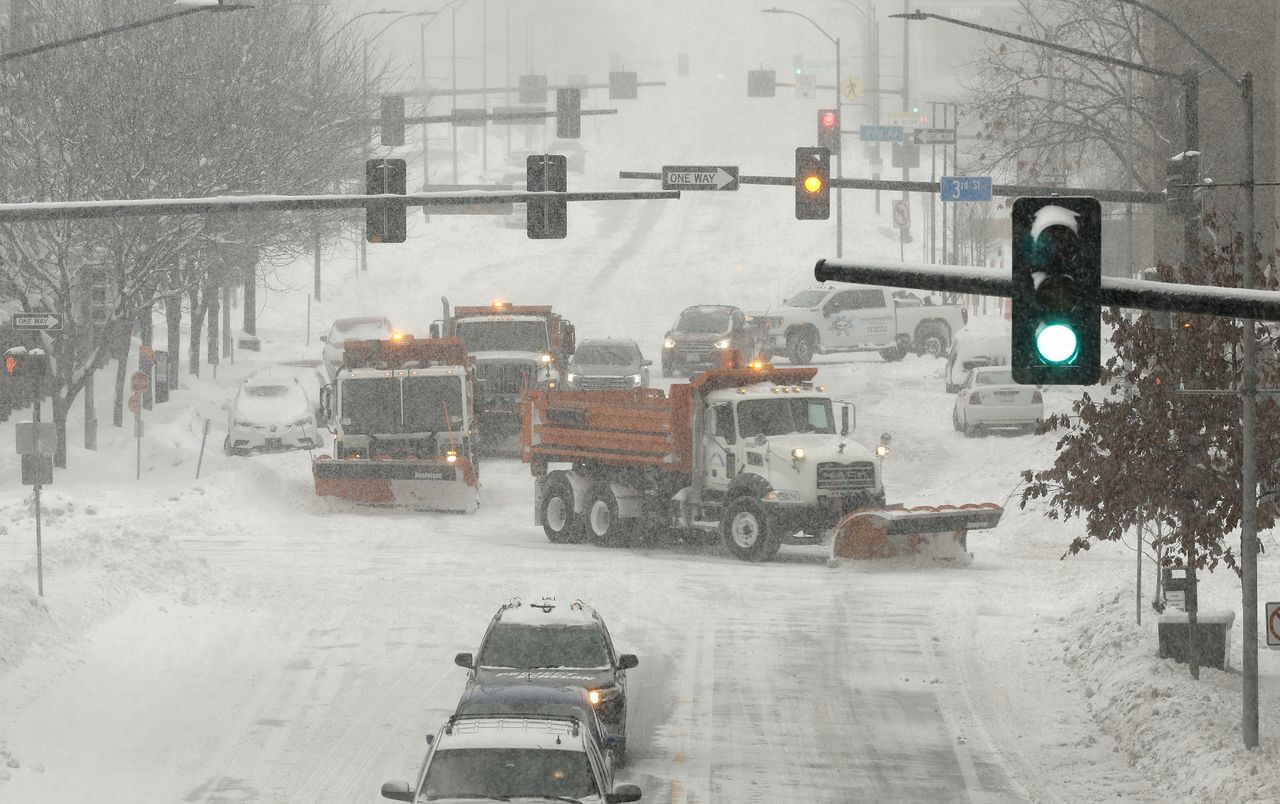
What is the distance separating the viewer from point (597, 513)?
29.1 m

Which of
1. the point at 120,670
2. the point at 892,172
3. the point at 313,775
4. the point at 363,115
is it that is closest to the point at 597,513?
the point at 120,670

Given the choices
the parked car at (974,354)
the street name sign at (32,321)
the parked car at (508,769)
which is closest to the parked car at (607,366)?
the parked car at (974,354)

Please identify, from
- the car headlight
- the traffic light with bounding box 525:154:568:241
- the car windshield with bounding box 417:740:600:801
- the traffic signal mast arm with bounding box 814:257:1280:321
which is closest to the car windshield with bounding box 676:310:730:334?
the traffic light with bounding box 525:154:568:241

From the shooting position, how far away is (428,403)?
109ft

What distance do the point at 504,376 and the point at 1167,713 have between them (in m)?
23.2

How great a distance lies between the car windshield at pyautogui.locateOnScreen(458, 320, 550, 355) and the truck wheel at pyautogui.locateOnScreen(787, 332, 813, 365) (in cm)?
1261

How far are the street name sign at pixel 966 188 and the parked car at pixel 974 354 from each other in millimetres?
17156

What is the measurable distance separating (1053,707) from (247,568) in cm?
1261

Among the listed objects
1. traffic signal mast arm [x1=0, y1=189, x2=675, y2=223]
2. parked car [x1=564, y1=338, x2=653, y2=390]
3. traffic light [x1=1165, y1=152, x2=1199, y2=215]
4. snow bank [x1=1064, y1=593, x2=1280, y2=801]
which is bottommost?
snow bank [x1=1064, y1=593, x2=1280, y2=801]

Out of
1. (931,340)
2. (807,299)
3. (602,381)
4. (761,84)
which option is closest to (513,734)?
(602,381)

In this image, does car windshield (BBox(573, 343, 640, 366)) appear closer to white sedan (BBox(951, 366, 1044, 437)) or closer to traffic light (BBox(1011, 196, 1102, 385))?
white sedan (BBox(951, 366, 1044, 437))

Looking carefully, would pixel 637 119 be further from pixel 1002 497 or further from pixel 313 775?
pixel 313 775

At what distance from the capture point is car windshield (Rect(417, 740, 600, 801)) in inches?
454

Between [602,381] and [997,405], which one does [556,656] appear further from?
[602,381]
